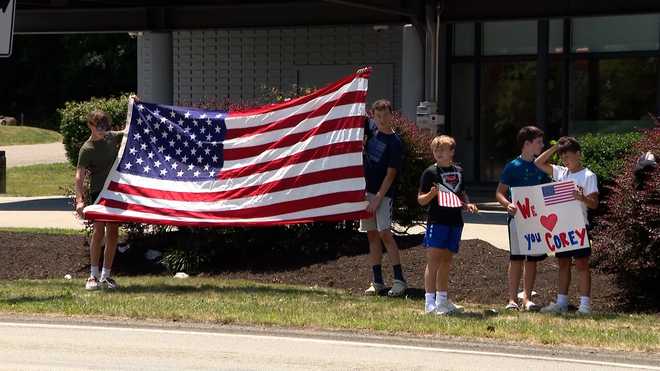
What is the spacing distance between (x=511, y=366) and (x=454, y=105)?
1665 cm

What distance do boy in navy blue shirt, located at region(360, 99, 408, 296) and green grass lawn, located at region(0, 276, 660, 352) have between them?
0.39 m

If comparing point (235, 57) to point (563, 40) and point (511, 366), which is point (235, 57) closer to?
point (563, 40)

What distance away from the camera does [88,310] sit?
10.8m

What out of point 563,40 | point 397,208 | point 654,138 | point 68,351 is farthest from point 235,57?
point 68,351

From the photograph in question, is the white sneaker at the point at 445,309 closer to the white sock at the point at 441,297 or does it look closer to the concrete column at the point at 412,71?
the white sock at the point at 441,297

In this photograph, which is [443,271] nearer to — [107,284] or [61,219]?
[107,284]

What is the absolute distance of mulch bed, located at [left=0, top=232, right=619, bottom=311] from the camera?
12062mm

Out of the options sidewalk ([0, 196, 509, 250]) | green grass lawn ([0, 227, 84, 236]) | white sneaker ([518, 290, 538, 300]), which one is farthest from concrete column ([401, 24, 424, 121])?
white sneaker ([518, 290, 538, 300])

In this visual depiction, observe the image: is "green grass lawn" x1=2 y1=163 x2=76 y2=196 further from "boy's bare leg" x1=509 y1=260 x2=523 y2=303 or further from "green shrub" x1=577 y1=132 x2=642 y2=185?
"boy's bare leg" x1=509 y1=260 x2=523 y2=303

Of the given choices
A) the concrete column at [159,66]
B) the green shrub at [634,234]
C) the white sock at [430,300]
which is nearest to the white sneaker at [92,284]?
the white sock at [430,300]

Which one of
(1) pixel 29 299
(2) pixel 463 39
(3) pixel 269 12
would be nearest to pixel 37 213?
(3) pixel 269 12

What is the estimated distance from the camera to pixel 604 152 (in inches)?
551

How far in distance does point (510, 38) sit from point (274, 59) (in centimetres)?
582

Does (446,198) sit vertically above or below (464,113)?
below
